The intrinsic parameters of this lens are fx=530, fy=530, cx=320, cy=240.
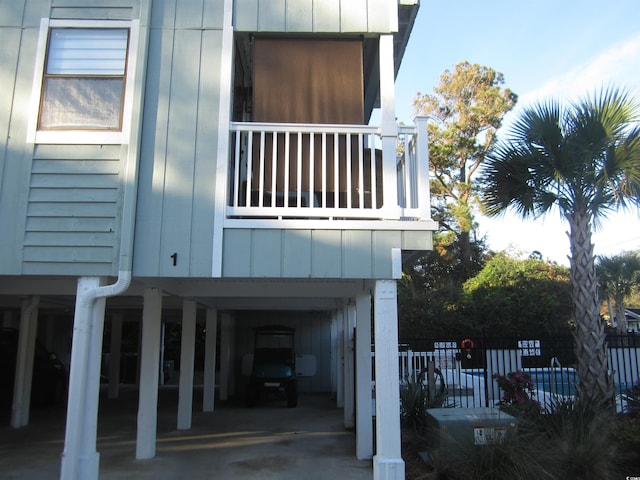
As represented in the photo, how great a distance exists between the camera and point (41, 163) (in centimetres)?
548

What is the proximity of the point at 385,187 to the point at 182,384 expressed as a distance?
18.8ft

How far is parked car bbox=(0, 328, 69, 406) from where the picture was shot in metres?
12.4

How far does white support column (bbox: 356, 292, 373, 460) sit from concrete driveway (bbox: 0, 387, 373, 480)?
0.25m

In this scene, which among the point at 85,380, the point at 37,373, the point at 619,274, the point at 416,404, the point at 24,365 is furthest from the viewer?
the point at 619,274

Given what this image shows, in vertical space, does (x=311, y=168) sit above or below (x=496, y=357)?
above

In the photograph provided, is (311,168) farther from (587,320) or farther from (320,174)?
(587,320)

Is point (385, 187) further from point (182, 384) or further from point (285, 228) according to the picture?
point (182, 384)

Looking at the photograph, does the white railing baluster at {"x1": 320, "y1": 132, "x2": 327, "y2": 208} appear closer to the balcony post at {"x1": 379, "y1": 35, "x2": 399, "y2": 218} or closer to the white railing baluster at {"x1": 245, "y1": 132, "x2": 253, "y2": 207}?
the balcony post at {"x1": 379, "y1": 35, "x2": 399, "y2": 218}

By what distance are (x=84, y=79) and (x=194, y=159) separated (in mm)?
1552

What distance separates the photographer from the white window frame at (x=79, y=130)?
5.50 metres

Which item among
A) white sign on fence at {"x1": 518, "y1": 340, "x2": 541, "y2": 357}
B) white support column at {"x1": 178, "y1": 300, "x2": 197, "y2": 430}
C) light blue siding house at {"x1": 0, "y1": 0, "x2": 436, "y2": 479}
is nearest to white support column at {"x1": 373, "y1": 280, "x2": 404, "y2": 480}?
light blue siding house at {"x1": 0, "y1": 0, "x2": 436, "y2": 479}

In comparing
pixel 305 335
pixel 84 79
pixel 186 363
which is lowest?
pixel 186 363

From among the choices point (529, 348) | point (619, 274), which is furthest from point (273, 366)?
point (619, 274)

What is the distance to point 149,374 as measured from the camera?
7.02 metres
